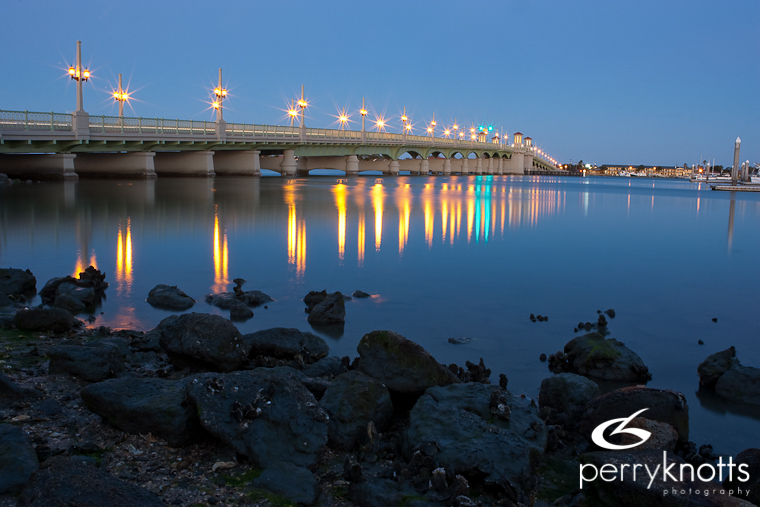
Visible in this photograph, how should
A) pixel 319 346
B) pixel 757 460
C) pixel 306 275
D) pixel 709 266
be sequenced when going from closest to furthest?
pixel 757 460
pixel 319 346
pixel 306 275
pixel 709 266

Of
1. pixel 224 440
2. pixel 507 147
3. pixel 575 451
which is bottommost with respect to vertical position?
pixel 575 451

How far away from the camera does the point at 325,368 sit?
7070 millimetres

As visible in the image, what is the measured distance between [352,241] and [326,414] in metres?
13.5

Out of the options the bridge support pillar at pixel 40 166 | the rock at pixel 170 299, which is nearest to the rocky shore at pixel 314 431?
the rock at pixel 170 299

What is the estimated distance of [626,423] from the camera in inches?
216

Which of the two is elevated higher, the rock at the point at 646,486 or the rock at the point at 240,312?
the rock at the point at 240,312

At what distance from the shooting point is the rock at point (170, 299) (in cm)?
1004

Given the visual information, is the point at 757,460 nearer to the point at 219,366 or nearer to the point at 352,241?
the point at 219,366

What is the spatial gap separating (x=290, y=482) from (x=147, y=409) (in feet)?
4.70

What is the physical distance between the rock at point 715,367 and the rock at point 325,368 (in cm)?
447

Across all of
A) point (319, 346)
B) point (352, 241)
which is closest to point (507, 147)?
point (352, 241)

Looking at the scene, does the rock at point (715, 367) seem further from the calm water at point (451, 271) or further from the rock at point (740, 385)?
A: the calm water at point (451, 271)

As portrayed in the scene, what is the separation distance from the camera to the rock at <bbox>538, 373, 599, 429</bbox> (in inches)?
238

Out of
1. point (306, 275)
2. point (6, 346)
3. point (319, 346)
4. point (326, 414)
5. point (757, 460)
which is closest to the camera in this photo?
point (757, 460)
